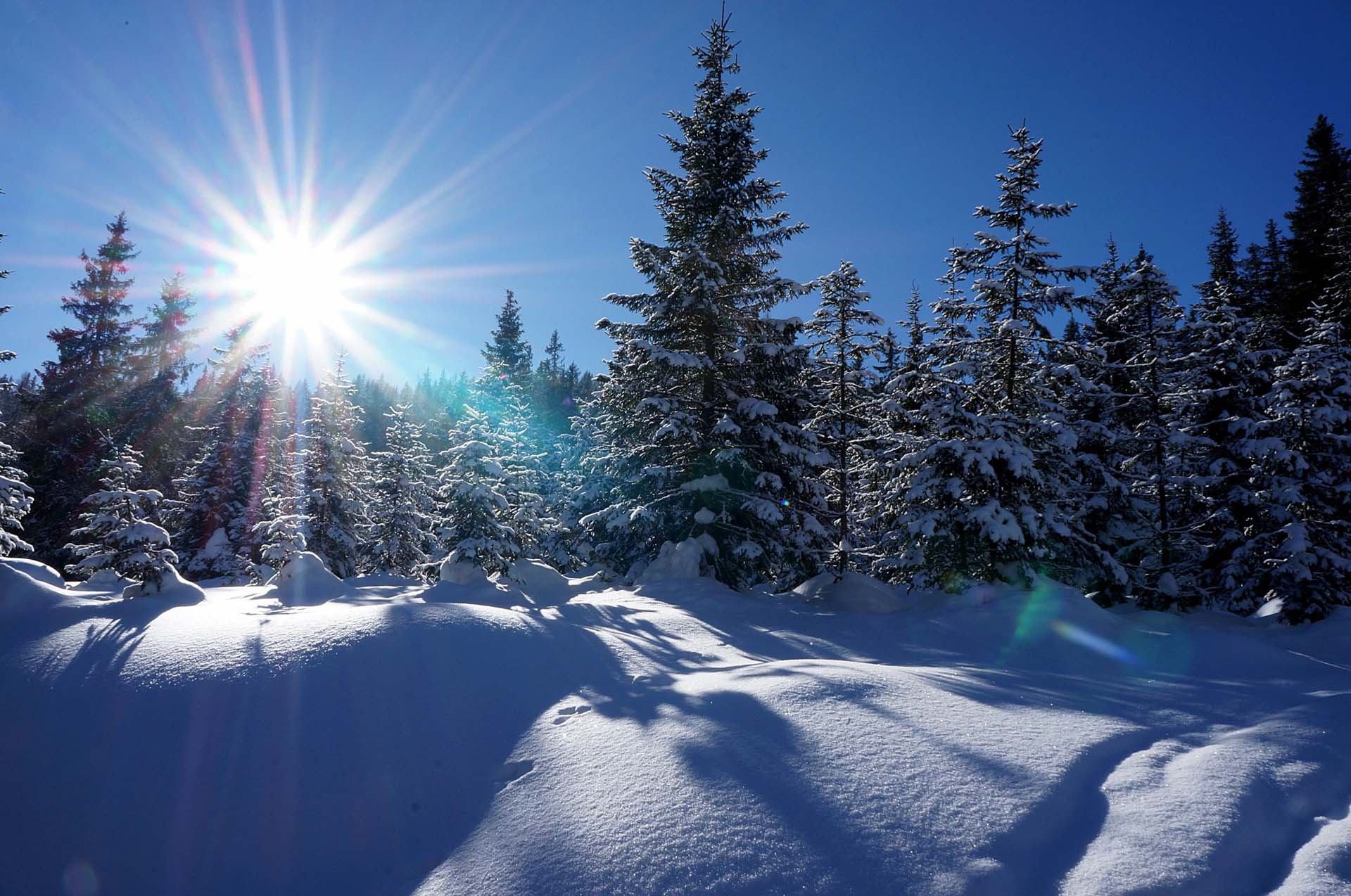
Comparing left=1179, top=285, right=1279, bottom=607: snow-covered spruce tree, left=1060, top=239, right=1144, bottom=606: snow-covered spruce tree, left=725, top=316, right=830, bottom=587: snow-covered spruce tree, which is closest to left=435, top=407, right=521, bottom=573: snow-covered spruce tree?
left=725, top=316, right=830, bottom=587: snow-covered spruce tree

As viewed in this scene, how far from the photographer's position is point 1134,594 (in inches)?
734

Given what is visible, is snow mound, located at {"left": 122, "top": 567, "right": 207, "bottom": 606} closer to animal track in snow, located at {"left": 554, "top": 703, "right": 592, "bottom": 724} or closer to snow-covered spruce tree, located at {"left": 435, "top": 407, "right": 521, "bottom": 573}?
snow-covered spruce tree, located at {"left": 435, "top": 407, "right": 521, "bottom": 573}

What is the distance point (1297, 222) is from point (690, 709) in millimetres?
44561

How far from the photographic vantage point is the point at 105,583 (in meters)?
13.8

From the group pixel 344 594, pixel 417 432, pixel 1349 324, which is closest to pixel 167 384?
pixel 417 432

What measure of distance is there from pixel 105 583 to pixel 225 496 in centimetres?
1131

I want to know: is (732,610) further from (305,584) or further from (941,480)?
(305,584)

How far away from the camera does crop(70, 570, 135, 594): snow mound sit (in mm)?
11865

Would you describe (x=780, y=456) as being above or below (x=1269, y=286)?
below

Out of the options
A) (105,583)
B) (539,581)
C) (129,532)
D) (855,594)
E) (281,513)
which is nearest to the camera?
(129,532)

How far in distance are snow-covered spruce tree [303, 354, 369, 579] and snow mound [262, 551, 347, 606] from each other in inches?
492

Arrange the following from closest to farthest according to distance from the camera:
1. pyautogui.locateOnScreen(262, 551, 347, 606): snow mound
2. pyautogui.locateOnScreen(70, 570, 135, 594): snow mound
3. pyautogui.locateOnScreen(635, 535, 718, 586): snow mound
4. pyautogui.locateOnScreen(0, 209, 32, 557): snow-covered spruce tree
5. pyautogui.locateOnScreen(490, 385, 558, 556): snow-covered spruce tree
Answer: pyautogui.locateOnScreen(262, 551, 347, 606): snow mound → pyautogui.locateOnScreen(70, 570, 135, 594): snow mound → pyautogui.locateOnScreen(635, 535, 718, 586): snow mound → pyautogui.locateOnScreen(0, 209, 32, 557): snow-covered spruce tree → pyautogui.locateOnScreen(490, 385, 558, 556): snow-covered spruce tree

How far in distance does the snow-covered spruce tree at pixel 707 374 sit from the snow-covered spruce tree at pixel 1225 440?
11466mm

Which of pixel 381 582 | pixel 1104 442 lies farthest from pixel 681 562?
pixel 1104 442
